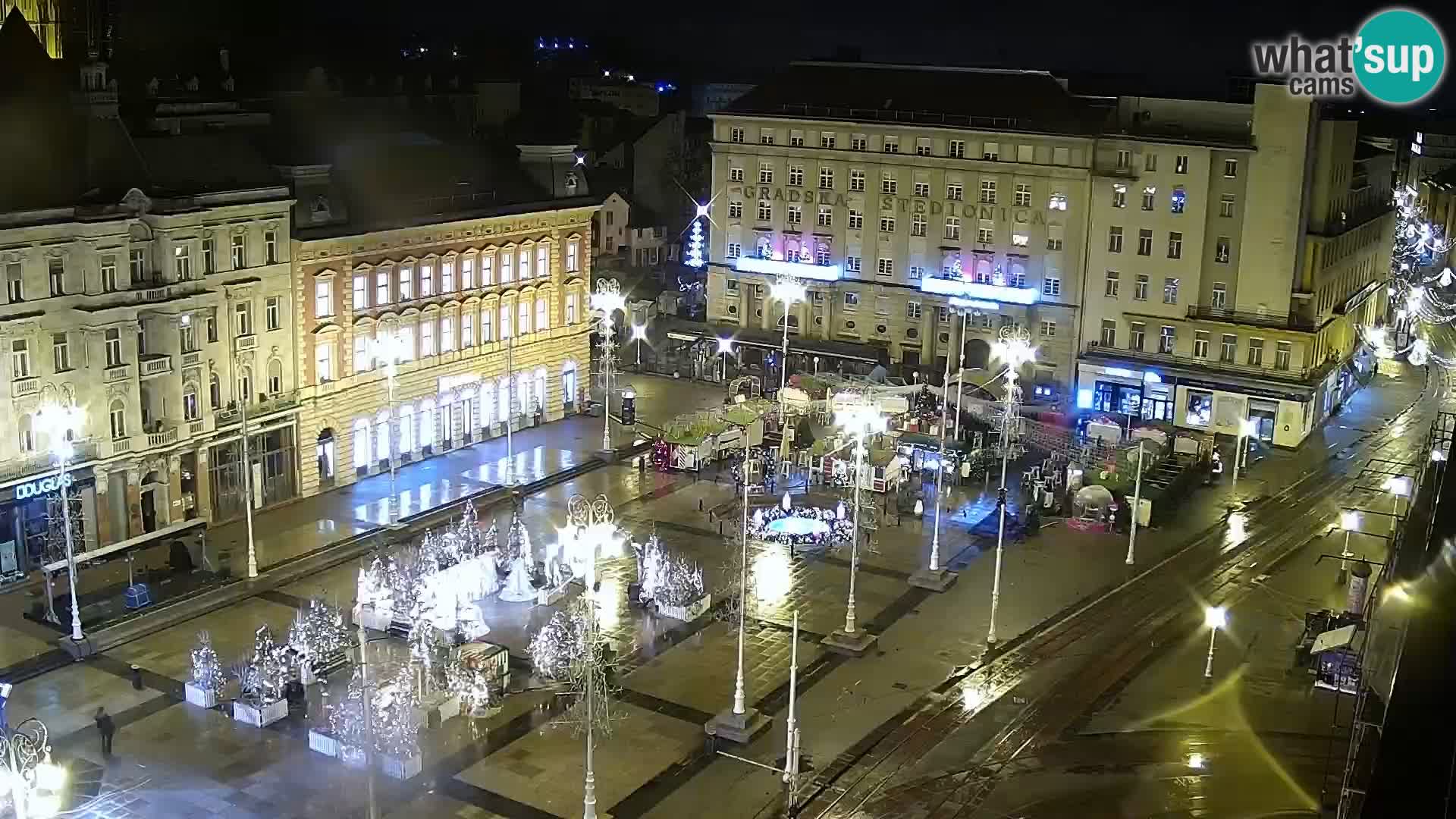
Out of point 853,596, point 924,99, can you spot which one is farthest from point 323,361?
point 924,99

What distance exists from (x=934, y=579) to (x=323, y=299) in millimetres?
29267

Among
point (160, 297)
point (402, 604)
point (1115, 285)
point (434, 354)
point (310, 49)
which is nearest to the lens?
point (402, 604)

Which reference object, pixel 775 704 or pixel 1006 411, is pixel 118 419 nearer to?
pixel 775 704

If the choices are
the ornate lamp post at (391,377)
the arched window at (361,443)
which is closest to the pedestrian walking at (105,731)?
the ornate lamp post at (391,377)

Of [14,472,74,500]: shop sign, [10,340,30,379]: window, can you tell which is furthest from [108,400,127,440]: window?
[10,340,30,379]: window

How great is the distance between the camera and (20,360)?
50.9m

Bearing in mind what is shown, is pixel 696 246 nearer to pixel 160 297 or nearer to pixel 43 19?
pixel 43 19

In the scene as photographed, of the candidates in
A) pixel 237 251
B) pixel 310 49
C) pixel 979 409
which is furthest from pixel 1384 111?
pixel 237 251

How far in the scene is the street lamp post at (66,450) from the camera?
45750mm

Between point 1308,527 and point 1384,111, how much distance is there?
90.8m

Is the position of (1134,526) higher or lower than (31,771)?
lower

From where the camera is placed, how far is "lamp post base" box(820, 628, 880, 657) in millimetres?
47844

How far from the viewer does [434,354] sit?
227 ft

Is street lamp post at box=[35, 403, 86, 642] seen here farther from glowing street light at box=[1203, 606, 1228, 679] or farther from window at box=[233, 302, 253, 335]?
glowing street light at box=[1203, 606, 1228, 679]
